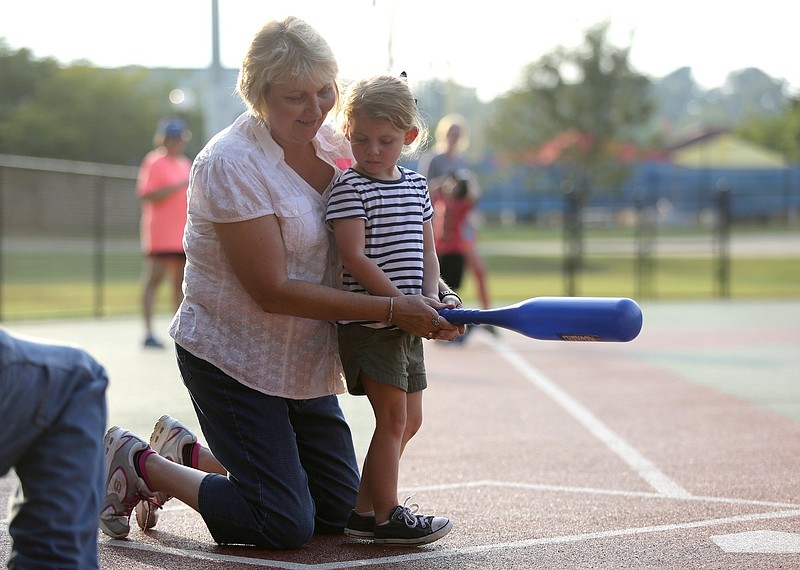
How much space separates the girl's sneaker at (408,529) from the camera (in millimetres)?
4195

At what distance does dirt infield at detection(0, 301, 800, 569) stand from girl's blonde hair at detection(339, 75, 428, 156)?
151cm

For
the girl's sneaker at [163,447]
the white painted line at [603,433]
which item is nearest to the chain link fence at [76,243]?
the white painted line at [603,433]

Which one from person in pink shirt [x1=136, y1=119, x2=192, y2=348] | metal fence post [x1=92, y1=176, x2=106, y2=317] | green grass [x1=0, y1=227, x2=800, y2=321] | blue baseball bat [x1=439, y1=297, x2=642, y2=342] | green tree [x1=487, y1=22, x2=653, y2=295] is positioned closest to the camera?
blue baseball bat [x1=439, y1=297, x2=642, y2=342]

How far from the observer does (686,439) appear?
6.67 m

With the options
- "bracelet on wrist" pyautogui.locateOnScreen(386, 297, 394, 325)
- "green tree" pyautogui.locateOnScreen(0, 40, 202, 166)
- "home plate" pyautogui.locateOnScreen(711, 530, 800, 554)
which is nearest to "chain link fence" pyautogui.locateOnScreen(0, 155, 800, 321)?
"bracelet on wrist" pyautogui.locateOnScreen(386, 297, 394, 325)

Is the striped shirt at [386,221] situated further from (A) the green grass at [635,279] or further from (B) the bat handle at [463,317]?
(A) the green grass at [635,279]

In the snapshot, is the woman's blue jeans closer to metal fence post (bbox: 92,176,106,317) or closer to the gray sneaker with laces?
the gray sneaker with laces

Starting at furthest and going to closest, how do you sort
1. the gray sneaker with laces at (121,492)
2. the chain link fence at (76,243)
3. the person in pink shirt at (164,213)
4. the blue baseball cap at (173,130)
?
the chain link fence at (76,243) < the blue baseball cap at (173,130) < the person in pink shirt at (164,213) < the gray sneaker with laces at (121,492)

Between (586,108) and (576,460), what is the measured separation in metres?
36.6

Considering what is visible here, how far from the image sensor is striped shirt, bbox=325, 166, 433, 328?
4.20 metres

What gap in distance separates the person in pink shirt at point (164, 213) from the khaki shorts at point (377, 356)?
22.3 ft

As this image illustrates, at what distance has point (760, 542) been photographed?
14.0 feet

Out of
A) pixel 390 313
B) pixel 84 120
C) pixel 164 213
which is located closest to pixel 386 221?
pixel 390 313

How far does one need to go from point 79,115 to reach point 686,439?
167 feet
